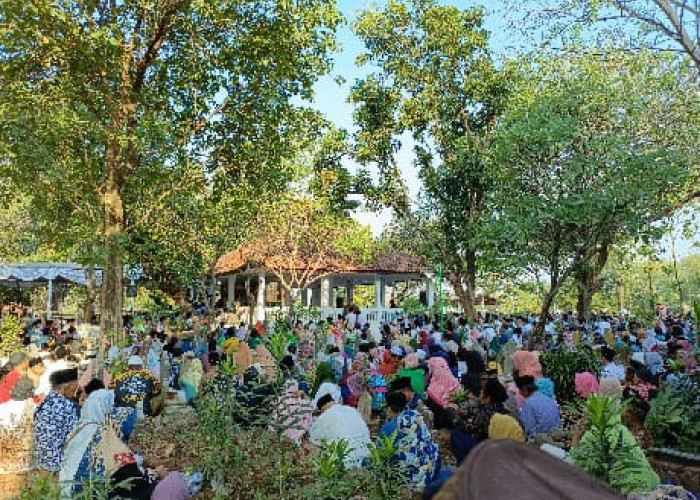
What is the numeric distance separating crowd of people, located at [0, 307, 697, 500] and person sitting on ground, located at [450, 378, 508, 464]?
12 mm

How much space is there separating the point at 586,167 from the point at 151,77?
10.3 meters

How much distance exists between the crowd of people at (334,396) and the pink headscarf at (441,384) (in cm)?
2

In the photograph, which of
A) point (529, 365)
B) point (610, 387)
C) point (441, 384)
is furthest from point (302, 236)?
point (610, 387)

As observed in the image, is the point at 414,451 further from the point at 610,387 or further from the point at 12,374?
the point at 12,374

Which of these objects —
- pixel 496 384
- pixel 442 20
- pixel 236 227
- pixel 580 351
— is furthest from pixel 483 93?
pixel 496 384

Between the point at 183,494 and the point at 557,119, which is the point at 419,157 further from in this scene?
the point at 183,494

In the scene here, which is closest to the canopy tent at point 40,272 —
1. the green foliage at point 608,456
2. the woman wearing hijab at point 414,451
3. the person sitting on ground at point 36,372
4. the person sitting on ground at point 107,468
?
the person sitting on ground at point 36,372

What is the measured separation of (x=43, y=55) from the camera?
46.2 feet

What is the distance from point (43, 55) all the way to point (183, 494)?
11.8 metres

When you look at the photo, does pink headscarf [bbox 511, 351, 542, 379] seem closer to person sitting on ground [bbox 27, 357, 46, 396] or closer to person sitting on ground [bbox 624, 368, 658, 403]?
person sitting on ground [bbox 624, 368, 658, 403]

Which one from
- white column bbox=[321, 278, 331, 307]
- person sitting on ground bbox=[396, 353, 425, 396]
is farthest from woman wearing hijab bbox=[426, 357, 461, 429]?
white column bbox=[321, 278, 331, 307]

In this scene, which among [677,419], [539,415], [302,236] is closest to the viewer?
[677,419]

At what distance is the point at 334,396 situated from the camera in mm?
9242

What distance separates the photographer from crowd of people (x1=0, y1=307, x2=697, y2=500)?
606cm
